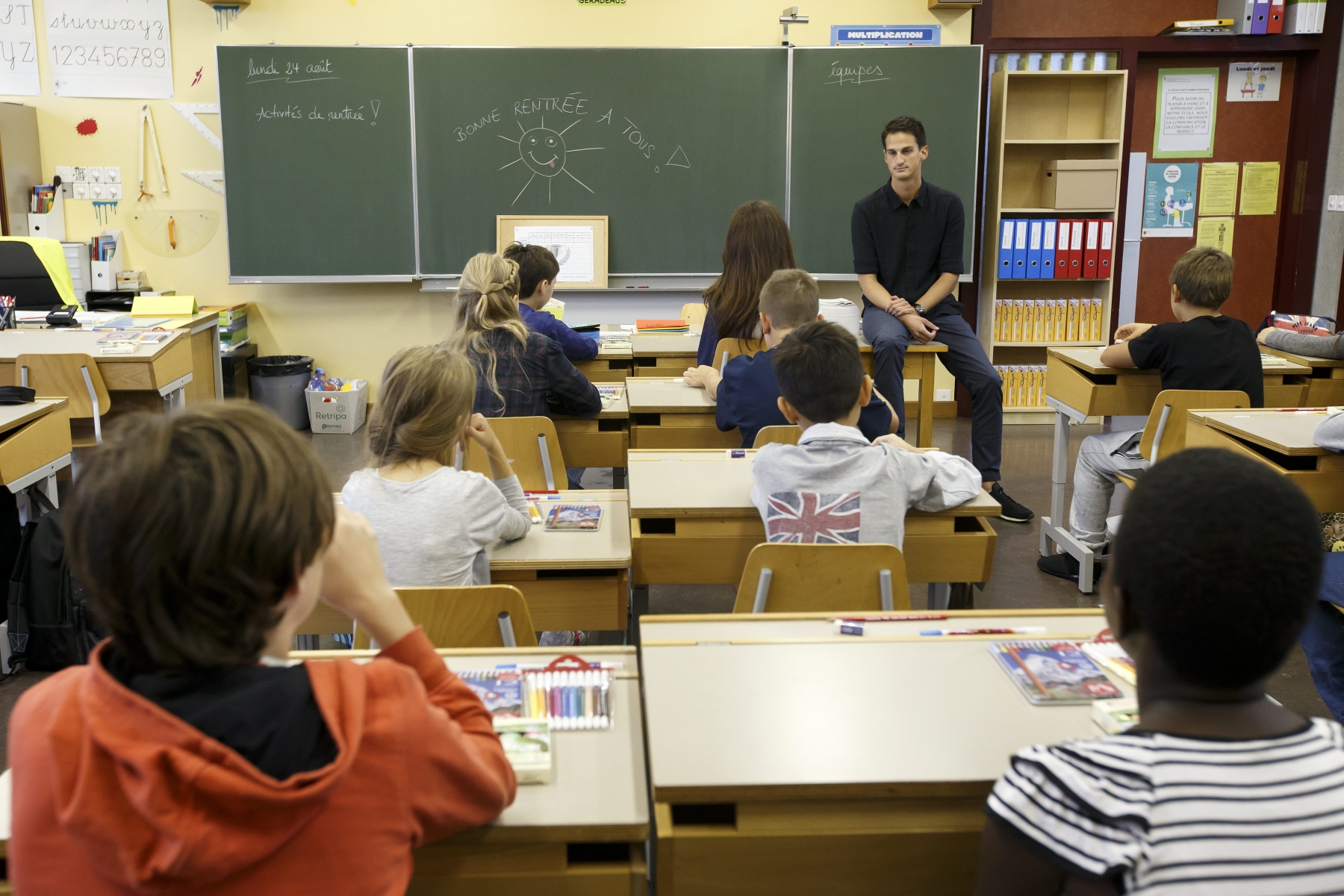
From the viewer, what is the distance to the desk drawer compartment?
7.72ft

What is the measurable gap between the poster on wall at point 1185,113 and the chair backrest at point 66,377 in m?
5.87

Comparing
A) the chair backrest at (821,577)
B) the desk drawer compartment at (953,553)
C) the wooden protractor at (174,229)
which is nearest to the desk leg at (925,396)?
the desk drawer compartment at (953,553)

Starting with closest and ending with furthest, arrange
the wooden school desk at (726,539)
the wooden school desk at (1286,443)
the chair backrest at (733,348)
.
Result: the wooden school desk at (726,539)
the wooden school desk at (1286,443)
the chair backrest at (733,348)

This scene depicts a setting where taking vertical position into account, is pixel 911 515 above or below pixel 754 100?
below

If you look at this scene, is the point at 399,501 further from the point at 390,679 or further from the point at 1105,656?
the point at 1105,656

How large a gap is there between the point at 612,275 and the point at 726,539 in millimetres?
4245

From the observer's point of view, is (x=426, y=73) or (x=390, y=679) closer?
(x=390, y=679)

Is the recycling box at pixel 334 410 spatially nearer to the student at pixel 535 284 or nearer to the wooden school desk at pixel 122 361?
the wooden school desk at pixel 122 361

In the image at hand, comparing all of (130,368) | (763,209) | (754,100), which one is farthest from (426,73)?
(763,209)

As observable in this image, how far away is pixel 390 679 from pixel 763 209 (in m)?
3.09

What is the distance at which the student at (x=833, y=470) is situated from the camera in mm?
2109

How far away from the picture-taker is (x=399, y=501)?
200 cm

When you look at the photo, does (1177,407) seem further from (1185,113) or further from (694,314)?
(1185,113)

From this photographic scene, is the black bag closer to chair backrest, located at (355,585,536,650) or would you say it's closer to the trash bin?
chair backrest, located at (355,585,536,650)
